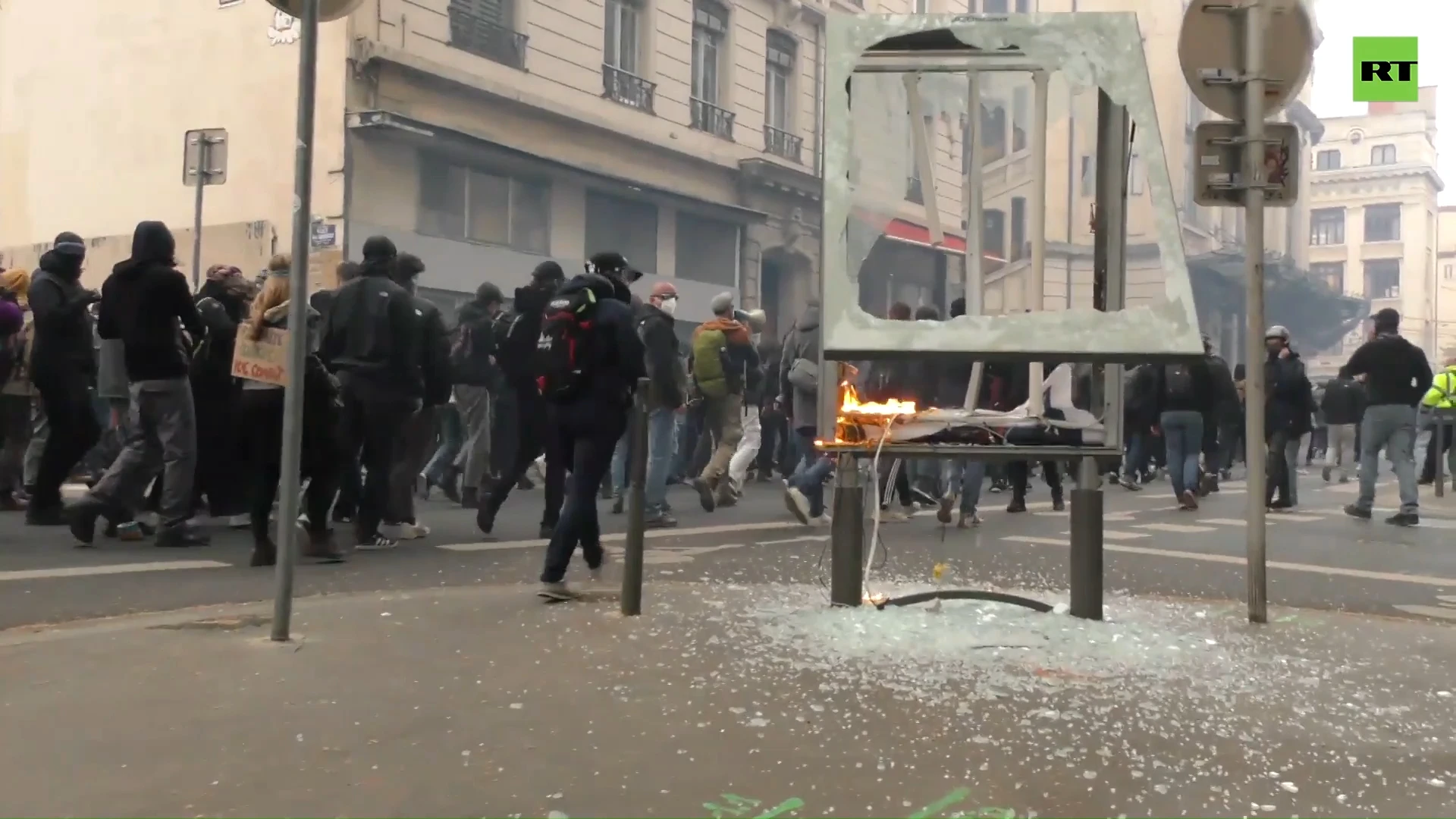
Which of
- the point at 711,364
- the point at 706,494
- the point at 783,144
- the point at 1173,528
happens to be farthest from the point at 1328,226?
the point at 706,494

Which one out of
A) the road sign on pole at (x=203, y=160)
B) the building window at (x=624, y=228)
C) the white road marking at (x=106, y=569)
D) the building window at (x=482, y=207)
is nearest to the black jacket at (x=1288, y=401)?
the white road marking at (x=106, y=569)

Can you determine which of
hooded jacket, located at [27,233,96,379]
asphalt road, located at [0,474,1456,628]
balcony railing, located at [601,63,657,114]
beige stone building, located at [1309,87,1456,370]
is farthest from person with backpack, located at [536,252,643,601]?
beige stone building, located at [1309,87,1456,370]

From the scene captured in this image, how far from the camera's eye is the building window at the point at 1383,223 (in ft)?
281

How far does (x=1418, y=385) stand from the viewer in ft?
40.4

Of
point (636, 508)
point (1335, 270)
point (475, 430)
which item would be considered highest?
point (1335, 270)

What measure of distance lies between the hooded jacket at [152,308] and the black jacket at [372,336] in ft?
2.52

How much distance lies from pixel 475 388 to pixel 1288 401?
7.83 metres

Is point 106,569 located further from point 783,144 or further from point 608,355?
point 783,144

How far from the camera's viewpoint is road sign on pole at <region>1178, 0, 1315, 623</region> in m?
6.18

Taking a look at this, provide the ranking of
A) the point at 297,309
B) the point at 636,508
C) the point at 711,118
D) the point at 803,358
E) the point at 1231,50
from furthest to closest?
the point at 711,118, the point at 803,358, the point at 1231,50, the point at 636,508, the point at 297,309

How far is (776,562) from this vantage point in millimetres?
8219

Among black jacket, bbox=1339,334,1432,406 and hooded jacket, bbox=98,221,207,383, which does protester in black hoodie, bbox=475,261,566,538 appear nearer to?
hooded jacket, bbox=98,221,207,383

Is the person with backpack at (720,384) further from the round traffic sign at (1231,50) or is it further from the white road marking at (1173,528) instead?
the round traffic sign at (1231,50)

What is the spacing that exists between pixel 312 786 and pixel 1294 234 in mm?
72502
